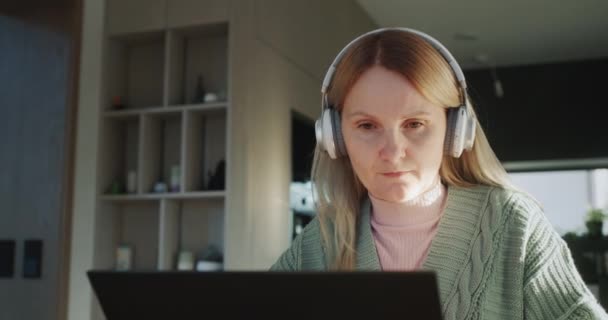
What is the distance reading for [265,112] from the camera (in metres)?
3.84

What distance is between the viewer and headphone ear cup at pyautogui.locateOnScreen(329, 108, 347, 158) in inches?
38.4

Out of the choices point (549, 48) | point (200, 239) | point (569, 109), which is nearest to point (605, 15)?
point (549, 48)

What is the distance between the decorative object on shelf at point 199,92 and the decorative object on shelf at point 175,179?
37 cm

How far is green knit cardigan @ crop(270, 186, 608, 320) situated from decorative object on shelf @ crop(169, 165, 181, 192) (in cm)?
296

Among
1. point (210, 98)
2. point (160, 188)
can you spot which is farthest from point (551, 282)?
point (160, 188)

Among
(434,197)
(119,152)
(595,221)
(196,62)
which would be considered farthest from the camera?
(595,221)

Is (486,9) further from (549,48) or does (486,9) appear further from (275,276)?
(275,276)

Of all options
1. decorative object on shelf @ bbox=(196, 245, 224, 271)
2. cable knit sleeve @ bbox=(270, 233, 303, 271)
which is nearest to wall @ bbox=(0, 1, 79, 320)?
decorative object on shelf @ bbox=(196, 245, 224, 271)

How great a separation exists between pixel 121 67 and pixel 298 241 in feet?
10.9

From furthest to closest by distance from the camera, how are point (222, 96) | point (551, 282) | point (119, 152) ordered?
point (119, 152) < point (222, 96) < point (551, 282)

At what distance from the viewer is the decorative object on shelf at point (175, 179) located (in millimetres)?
3828

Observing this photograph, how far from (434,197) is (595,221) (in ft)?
18.6

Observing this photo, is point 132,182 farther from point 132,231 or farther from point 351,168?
point 351,168

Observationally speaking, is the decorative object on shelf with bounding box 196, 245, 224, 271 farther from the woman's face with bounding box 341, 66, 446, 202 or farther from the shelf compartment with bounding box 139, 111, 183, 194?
the woman's face with bounding box 341, 66, 446, 202
